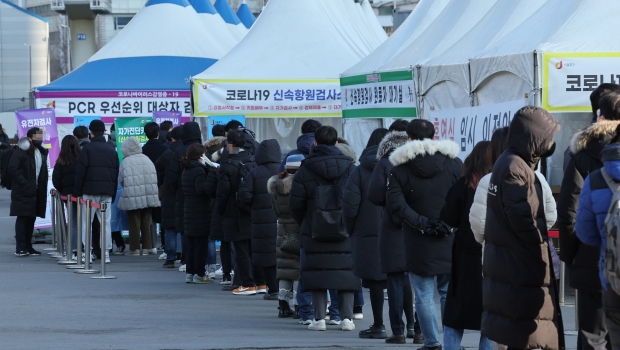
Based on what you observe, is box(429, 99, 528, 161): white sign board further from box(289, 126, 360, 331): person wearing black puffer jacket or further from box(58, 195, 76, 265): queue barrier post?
box(58, 195, 76, 265): queue barrier post

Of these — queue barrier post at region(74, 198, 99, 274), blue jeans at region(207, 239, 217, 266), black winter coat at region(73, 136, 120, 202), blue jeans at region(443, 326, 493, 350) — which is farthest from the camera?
black winter coat at region(73, 136, 120, 202)

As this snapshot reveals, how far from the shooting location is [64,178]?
15789mm

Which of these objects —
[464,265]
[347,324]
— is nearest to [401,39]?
[347,324]

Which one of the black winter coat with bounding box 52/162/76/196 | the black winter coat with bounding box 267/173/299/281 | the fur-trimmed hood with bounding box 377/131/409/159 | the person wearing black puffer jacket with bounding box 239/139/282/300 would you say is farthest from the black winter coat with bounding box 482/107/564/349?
the black winter coat with bounding box 52/162/76/196

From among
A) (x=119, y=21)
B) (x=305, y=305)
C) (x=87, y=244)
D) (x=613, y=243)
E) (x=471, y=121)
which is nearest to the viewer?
(x=613, y=243)

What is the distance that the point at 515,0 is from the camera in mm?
12758

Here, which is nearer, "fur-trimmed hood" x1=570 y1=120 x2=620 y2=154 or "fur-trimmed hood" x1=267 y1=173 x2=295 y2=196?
"fur-trimmed hood" x1=570 y1=120 x2=620 y2=154

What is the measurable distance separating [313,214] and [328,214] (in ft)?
0.47

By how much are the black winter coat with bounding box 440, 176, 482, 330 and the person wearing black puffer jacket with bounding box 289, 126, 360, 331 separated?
229 cm

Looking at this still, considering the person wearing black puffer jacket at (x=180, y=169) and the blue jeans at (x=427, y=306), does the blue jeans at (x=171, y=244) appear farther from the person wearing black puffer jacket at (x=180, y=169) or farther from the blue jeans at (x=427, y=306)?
the blue jeans at (x=427, y=306)

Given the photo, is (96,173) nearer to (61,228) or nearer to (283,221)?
(61,228)

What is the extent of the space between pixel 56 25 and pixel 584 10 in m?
68.9

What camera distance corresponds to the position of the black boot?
10.4 meters

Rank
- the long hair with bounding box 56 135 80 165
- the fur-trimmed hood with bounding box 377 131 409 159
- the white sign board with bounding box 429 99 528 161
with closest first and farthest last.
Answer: the fur-trimmed hood with bounding box 377 131 409 159, the white sign board with bounding box 429 99 528 161, the long hair with bounding box 56 135 80 165
